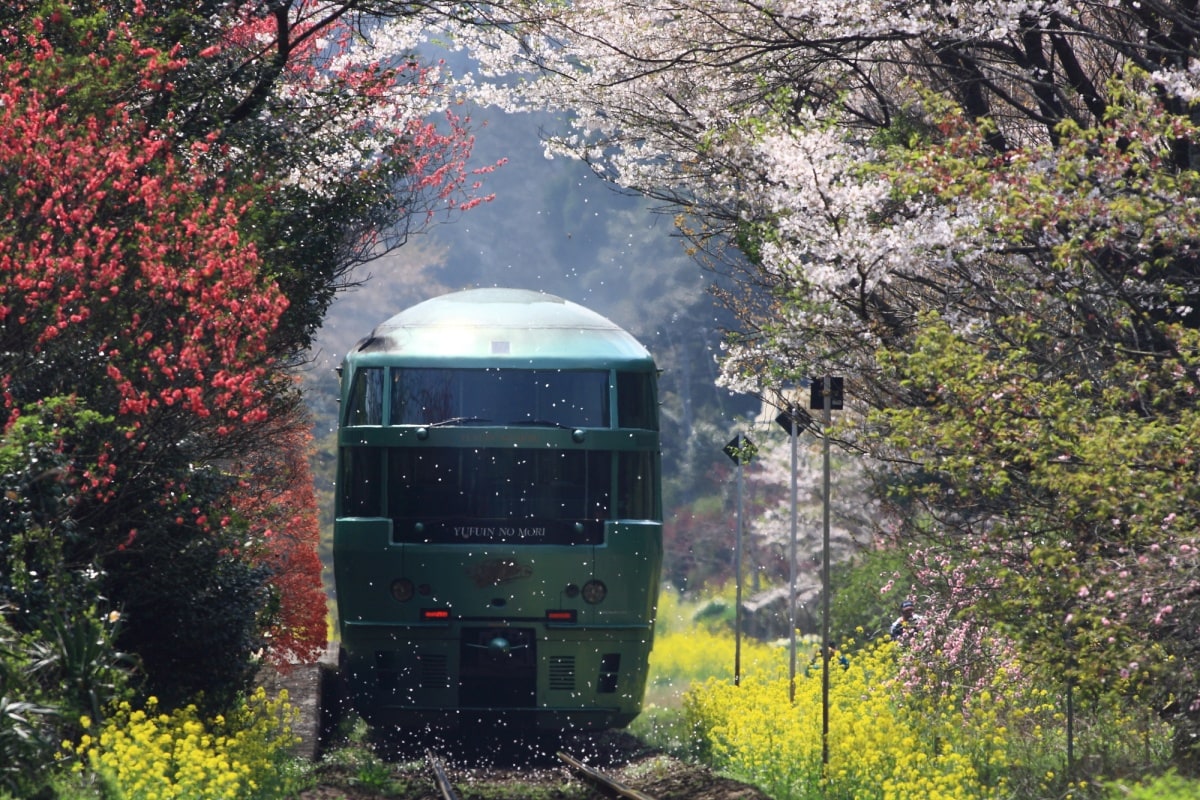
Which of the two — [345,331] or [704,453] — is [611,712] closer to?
[704,453]

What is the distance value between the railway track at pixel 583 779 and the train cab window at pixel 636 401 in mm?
3320

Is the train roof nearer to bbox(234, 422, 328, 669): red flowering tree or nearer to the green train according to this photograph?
the green train

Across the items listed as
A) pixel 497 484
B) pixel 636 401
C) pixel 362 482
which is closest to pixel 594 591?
pixel 497 484

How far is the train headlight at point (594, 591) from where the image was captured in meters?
15.0

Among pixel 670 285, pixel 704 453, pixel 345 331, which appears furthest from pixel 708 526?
pixel 345 331

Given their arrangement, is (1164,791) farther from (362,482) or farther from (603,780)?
(362,482)

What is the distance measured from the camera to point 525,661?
49.3ft

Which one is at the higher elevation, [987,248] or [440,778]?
[987,248]

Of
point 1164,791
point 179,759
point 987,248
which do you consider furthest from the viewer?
point 987,248

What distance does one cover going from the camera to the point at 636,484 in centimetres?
1516

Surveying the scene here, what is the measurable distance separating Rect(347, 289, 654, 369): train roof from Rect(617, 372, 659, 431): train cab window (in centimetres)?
14

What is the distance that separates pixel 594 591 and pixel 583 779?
1.78 m

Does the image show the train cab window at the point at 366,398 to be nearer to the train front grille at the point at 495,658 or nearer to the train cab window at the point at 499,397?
the train cab window at the point at 499,397

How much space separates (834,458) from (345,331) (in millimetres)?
45638
